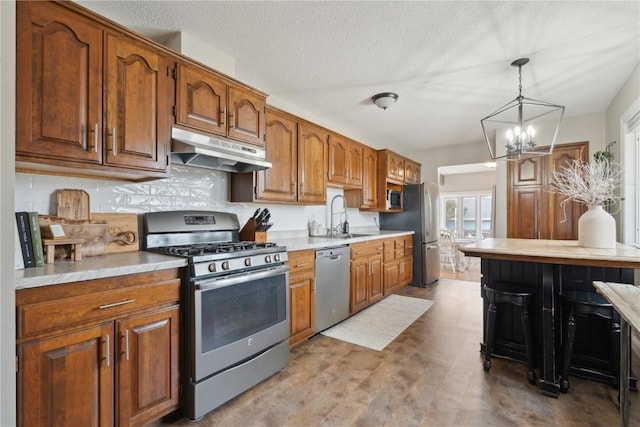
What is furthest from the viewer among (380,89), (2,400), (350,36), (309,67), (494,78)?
(380,89)

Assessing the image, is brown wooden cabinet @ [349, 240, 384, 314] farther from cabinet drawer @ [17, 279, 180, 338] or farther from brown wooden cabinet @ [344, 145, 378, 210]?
cabinet drawer @ [17, 279, 180, 338]

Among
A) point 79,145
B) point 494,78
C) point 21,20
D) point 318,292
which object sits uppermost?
point 494,78

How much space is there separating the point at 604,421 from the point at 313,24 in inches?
119

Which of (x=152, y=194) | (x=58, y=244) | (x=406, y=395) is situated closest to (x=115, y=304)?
(x=58, y=244)

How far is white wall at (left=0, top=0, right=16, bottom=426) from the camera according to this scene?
90 cm

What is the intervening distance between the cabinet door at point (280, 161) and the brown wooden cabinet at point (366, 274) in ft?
3.38

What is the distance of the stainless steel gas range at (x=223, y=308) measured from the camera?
1.71m

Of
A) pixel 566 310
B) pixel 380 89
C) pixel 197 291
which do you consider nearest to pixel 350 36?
pixel 380 89

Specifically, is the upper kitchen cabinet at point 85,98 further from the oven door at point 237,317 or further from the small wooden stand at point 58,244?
the oven door at point 237,317

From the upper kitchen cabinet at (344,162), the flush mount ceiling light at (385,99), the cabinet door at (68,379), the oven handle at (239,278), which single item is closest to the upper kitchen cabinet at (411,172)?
the upper kitchen cabinet at (344,162)

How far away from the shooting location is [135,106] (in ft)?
5.88

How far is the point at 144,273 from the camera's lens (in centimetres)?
155

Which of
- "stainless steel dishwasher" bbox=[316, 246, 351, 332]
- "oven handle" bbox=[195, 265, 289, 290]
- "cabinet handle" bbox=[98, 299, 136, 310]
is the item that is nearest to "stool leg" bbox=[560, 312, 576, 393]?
"stainless steel dishwasher" bbox=[316, 246, 351, 332]

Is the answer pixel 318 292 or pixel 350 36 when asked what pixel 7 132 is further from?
pixel 318 292
